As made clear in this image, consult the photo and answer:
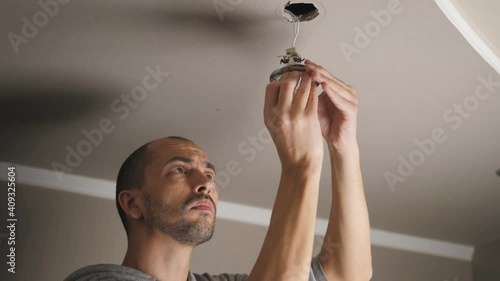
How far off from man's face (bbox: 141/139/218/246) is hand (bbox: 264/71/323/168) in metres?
0.32

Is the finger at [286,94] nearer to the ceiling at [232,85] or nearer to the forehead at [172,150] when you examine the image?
the ceiling at [232,85]

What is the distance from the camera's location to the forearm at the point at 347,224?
5.27 feet

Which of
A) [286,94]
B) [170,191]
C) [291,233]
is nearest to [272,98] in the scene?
[286,94]

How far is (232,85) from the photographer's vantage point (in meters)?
1.67

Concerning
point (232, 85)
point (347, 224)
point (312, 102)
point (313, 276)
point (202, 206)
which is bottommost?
point (313, 276)

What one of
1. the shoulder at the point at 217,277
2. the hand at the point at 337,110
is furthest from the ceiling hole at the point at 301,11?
the shoulder at the point at 217,277

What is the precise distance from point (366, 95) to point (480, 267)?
1.30 metres

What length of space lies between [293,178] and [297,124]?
0.37ft

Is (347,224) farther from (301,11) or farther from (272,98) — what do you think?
(301,11)

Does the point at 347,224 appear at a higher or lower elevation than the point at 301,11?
lower

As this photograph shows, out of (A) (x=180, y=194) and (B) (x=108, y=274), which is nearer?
(B) (x=108, y=274)

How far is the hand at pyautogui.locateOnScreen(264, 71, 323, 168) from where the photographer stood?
1329 mm

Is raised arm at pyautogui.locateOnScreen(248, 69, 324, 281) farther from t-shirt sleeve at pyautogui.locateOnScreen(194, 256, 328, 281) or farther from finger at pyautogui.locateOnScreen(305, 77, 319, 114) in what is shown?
t-shirt sleeve at pyautogui.locateOnScreen(194, 256, 328, 281)

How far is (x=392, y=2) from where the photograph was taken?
1.41 meters
